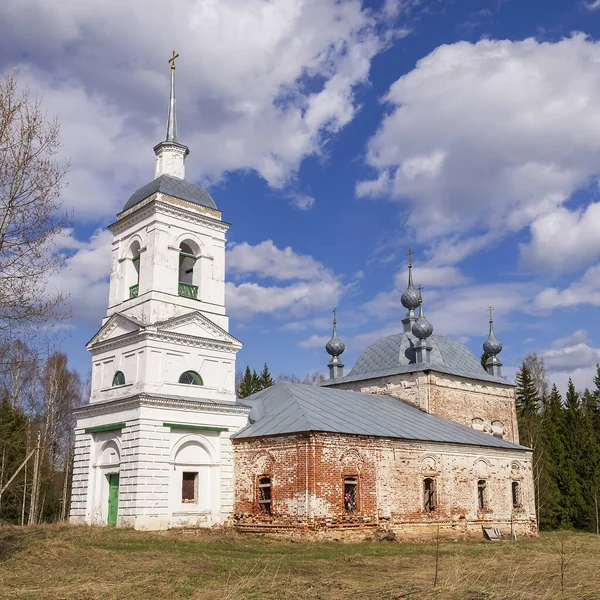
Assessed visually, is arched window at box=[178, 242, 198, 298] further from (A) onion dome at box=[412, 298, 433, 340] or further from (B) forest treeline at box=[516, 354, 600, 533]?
(B) forest treeline at box=[516, 354, 600, 533]

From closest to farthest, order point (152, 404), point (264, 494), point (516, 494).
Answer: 1. point (152, 404)
2. point (264, 494)
3. point (516, 494)

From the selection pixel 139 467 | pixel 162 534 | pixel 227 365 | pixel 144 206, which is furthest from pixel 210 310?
pixel 162 534

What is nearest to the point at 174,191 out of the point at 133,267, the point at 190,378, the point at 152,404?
the point at 133,267

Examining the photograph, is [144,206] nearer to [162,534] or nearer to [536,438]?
[162,534]

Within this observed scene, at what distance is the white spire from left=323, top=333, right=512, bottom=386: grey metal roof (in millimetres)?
11292

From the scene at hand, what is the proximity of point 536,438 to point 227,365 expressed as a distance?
21057mm

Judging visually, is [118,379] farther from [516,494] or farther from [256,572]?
[516,494]

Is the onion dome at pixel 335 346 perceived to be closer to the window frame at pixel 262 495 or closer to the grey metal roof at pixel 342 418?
the grey metal roof at pixel 342 418

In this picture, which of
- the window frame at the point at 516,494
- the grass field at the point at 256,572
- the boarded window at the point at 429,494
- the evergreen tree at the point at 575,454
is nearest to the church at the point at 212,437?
the boarded window at the point at 429,494

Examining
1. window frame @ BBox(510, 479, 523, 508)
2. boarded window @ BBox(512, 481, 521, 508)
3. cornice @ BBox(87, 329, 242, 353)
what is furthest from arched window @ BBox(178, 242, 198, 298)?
boarded window @ BBox(512, 481, 521, 508)

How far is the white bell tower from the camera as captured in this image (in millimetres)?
18828

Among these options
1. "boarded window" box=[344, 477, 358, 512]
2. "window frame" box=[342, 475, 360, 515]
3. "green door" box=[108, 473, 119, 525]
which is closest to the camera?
"window frame" box=[342, 475, 360, 515]

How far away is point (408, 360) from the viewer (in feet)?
90.9

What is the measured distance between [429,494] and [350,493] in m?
3.48
